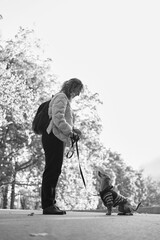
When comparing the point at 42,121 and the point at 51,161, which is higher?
the point at 42,121

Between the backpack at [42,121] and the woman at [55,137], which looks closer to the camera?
the woman at [55,137]

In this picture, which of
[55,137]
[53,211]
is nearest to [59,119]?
[55,137]

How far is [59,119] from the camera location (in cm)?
642

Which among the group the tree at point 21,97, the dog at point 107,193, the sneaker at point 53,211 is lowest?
the sneaker at point 53,211

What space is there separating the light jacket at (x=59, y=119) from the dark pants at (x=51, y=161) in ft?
0.33

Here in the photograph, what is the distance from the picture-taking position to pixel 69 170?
968 inches

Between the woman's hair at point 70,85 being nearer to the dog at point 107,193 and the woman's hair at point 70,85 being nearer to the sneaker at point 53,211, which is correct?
the dog at point 107,193

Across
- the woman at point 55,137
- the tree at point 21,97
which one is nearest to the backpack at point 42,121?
the woman at point 55,137

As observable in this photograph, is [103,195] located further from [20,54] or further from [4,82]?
[20,54]

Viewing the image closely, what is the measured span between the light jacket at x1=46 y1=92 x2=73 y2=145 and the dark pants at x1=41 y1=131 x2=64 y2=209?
102mm

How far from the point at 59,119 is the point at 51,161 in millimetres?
690

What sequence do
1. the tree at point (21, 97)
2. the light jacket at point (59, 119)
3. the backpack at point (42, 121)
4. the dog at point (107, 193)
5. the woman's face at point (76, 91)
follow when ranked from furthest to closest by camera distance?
the tree at point (21, 97) < the dog at point (107, 193) < the woman's face at point (76, 91) < the backpack at point (42, 121) < the light jacket at point (59, 119)

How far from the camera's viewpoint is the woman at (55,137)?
254 inches

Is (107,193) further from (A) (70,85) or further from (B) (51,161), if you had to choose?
(A) (70,85)
